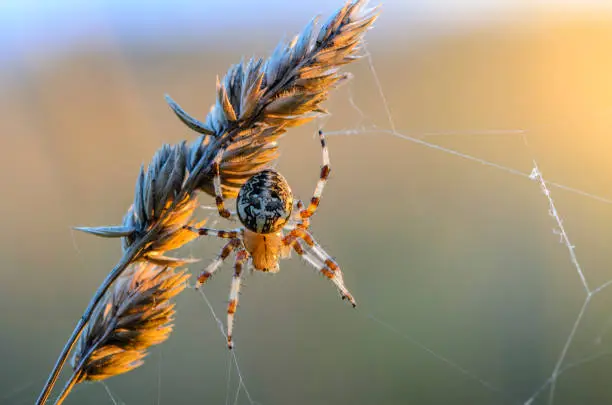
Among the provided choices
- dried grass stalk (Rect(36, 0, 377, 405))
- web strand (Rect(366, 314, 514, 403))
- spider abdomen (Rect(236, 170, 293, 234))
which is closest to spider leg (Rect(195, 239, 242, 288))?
spider abdomen (Rect(236, 170, 293, 234))

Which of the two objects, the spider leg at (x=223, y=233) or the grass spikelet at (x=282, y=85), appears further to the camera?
the spider leg at (x=223, y=233)

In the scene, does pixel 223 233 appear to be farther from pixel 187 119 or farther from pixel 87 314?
pixel 87 314

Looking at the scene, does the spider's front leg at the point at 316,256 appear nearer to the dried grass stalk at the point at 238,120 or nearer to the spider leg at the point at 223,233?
the spider leg at the point at 223,233

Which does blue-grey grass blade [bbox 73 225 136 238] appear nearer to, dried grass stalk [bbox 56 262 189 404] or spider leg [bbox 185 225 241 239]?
dried grass stalk [bbox 56 262 189 404]

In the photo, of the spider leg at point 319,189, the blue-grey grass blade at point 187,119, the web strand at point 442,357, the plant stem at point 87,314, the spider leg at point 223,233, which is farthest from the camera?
the web strand at point 442,357

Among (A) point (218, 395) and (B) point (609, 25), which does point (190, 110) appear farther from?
(B) point (609, 25)

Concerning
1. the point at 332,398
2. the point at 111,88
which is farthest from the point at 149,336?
the point at 111,88

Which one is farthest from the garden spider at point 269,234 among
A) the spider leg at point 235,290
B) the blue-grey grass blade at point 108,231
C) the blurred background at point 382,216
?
the blurred background at point 382,216

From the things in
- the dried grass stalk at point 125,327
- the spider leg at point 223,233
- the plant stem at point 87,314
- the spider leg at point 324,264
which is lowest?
the spider leg at point 324,264

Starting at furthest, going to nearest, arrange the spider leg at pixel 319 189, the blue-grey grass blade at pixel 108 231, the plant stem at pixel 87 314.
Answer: the spider leg at pixel 319 189, the blue-grey grass blade at pixel 108 231, the plant stem at pixel 87 314

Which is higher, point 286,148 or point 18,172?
point 18,172
